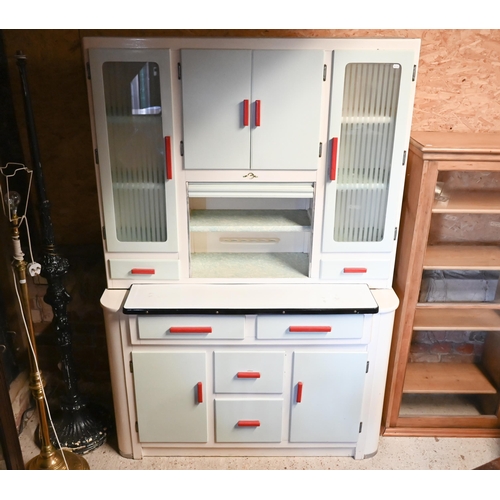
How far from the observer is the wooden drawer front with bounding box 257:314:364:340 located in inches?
86.4

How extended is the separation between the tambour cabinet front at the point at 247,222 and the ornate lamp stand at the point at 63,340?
0.22 m

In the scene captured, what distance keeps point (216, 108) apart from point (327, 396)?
1394mm

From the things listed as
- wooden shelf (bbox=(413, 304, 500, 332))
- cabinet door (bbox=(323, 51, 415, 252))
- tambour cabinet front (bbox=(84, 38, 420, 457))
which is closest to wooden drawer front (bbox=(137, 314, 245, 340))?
tambour cabinet front (bbox=(84, 38, 420, 457))

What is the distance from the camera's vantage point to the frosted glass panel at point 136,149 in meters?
2.00

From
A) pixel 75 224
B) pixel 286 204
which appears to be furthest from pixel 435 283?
pixel 75 224

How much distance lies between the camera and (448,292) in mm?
2484

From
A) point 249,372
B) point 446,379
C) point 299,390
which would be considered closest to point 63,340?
point 249,372

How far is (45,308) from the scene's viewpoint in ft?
9.12

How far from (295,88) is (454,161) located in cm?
74

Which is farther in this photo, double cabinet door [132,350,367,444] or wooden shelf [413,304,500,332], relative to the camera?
wooden shelf [413,304,500,332]

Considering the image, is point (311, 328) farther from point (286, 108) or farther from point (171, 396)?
point (286, 108)

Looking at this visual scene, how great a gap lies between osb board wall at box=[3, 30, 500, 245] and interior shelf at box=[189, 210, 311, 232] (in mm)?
682

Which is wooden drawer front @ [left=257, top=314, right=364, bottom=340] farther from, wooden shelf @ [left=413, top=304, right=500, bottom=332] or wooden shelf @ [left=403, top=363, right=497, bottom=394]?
wooden shelf @ [left=403, top=363, right=497, bottom=394]

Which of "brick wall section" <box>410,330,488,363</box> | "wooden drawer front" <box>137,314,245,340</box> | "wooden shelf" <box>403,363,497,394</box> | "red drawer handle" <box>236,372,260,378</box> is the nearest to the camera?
"wooden drawer front" <box>137,314,245,340</box>
